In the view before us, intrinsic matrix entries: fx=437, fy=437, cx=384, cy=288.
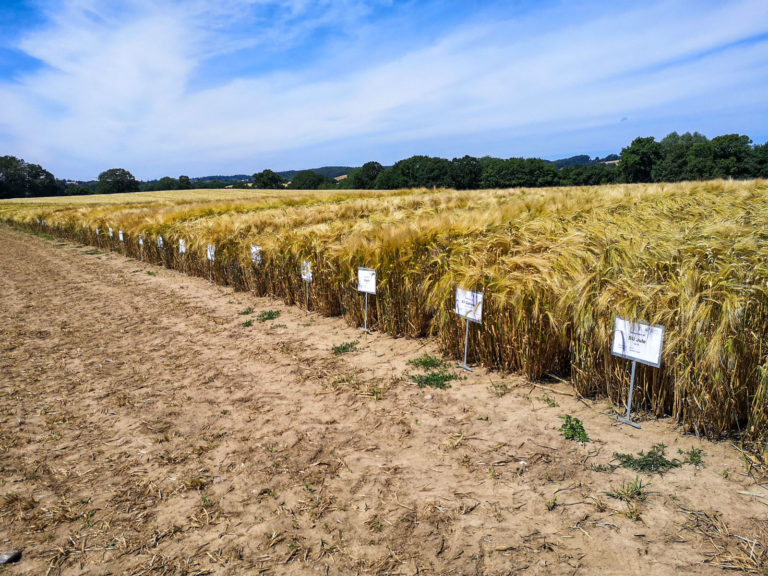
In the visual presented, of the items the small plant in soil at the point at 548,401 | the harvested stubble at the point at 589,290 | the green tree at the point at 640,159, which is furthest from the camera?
the green tree at the point at 640,159

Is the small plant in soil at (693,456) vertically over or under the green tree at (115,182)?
under

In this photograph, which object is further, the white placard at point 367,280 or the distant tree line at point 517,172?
the distant tree line at point 517,172

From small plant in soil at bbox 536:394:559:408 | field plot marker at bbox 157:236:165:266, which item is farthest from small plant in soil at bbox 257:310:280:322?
field plot marker at bbox 157:236:165:266

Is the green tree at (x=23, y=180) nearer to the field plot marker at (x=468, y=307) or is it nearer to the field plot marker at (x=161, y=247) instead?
the field plot marker at (x=161, y=247)

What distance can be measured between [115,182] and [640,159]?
9494cm

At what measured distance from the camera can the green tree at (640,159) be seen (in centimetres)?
6412

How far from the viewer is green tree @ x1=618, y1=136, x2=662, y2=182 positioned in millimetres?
64125

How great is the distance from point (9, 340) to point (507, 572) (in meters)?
7.09

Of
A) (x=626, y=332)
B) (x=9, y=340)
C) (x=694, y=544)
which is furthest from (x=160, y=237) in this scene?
(x=694, y=544)

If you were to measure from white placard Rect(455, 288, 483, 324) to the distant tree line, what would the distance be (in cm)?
4789

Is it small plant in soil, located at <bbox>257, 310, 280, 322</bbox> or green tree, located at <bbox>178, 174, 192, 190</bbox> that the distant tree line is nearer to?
green tree, located at <bbox>178, 174, 192, 190</bbox>

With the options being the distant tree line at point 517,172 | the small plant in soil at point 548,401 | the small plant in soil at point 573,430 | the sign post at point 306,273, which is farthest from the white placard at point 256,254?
the distant tree line at point 517,172

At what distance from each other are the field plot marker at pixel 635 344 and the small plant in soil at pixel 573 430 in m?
0.38

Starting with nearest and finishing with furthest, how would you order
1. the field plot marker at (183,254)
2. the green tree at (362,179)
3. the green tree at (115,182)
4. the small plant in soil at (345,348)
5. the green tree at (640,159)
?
the small plant in soil at (345,348)
the field plot marker at (183,254)
the green tree at (640,159)
the green tree at (362,179)
the green tree at (115,182)
